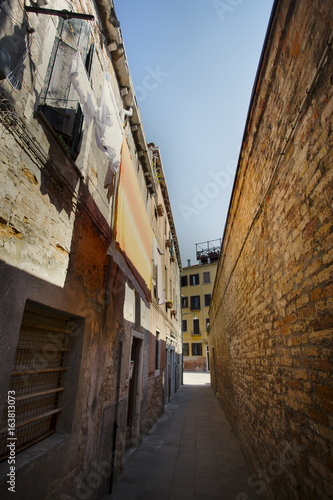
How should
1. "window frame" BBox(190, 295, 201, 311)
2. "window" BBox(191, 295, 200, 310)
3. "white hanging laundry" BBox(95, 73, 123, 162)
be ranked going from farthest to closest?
"window" BBox(191, 295, 200, 310) < "window frame" BBox(190, 295, 201, 311) < "white hanging laundry" BBox(95, 73, 123, 162)

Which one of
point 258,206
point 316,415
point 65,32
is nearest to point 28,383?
point 316,415

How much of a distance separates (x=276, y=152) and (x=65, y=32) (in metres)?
2.89

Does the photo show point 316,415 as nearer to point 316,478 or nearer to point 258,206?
point 316,478

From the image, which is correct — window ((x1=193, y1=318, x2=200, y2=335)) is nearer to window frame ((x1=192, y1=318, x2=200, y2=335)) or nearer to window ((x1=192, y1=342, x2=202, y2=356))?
window frame ((x1=192, y1=318, x2=200, y2=335))

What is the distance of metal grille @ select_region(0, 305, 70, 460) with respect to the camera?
83.7 inches

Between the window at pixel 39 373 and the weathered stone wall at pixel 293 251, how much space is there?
2301mm

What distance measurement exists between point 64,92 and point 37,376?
3.02 meters

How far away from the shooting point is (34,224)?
2.25 m

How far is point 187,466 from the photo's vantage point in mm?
4473

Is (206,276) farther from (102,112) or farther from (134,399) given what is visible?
(102,112)

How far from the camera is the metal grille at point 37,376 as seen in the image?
213cm

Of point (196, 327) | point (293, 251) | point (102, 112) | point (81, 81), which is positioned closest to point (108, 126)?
point (102, 112)

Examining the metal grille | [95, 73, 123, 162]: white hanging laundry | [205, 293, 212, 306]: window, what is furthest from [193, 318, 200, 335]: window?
[95, 73, 123, 162]: white hanging laundry

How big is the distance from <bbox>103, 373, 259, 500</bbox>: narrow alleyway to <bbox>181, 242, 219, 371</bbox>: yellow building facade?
64.5ft
